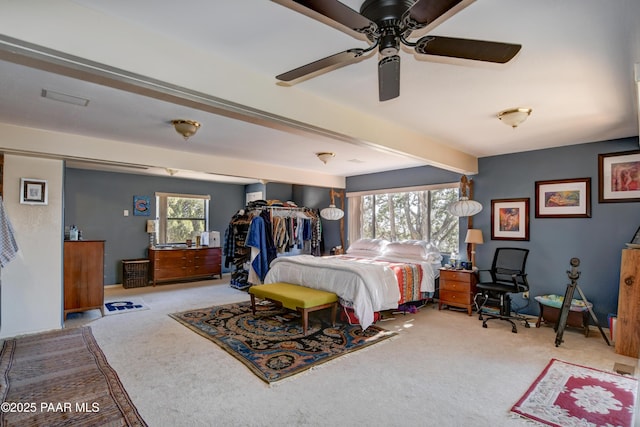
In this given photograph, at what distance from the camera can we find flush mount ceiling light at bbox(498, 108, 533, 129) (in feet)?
9.83

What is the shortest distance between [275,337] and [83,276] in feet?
9.26

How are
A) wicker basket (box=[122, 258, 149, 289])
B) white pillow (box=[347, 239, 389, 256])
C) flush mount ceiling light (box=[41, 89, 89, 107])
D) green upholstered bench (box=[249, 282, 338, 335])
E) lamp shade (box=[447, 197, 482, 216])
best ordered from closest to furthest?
flush mount ceiling light (box=[41, 89, 89, 107]) → green upholstered bench (box=[249, 282, 338, 335]) → lamp shade (box=[447, 197, 482, 216]) → white pillow (box=[347, 239, 389, 256]) → wicker basket (box=[122, 258, 149, 289])

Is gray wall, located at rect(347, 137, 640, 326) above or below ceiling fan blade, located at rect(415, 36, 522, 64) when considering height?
below

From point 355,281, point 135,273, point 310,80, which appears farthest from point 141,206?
point 310,80

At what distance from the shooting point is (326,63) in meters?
1.69

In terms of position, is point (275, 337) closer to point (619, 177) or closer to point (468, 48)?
point (468, 48)

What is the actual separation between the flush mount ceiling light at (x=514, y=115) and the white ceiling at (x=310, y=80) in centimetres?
8

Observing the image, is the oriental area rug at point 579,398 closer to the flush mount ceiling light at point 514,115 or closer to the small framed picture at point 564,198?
the small framed picture at point 564,198

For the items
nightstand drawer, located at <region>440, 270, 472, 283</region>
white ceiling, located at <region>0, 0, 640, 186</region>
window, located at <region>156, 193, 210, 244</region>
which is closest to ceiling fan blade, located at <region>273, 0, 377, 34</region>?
white ceiling, located at <region>0, 0, 640, 186</region>

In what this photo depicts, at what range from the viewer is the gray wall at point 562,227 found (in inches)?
157

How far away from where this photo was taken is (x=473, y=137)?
3.98 m

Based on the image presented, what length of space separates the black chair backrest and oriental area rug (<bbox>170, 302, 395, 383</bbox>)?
1.88 meters

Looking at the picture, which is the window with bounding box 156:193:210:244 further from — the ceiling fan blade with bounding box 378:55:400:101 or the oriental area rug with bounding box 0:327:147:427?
the ceiling fan blade with bounding box 378:55:400:101

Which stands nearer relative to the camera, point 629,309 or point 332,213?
point 629,309
